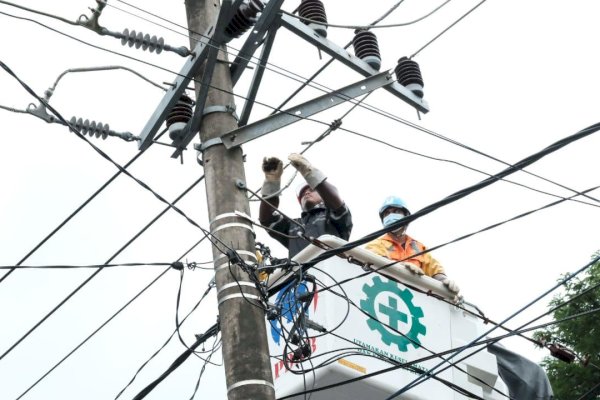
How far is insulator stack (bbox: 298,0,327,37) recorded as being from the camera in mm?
9797

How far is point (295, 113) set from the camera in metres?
9.09

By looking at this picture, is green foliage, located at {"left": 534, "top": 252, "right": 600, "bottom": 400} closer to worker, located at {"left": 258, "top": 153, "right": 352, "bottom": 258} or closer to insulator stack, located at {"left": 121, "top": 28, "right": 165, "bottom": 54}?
worker, located at {"left": 258, "top": 153, "right": 352, "bottom": 258}

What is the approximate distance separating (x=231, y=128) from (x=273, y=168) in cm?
98

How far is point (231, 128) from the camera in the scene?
356 inches

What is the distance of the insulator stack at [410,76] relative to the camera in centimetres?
1041

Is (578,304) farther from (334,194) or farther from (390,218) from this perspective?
(334,194)

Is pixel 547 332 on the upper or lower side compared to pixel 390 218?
upper

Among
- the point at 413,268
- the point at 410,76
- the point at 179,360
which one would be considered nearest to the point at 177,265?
the point at 179,360

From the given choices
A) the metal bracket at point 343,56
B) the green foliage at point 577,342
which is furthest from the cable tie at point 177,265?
the green foliage at point 577,342

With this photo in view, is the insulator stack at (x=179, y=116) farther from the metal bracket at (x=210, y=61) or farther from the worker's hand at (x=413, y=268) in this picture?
the worker's hand at (x=413, y=268)

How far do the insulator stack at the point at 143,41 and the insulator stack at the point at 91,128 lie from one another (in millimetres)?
632

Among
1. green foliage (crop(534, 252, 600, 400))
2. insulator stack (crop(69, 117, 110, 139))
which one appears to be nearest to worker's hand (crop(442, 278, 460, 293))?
insulator stack (crop(69, 117, 110, 139))

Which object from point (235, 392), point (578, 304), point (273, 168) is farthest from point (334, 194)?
point (578, 304)

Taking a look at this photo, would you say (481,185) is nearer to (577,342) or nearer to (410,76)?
(410,76)
